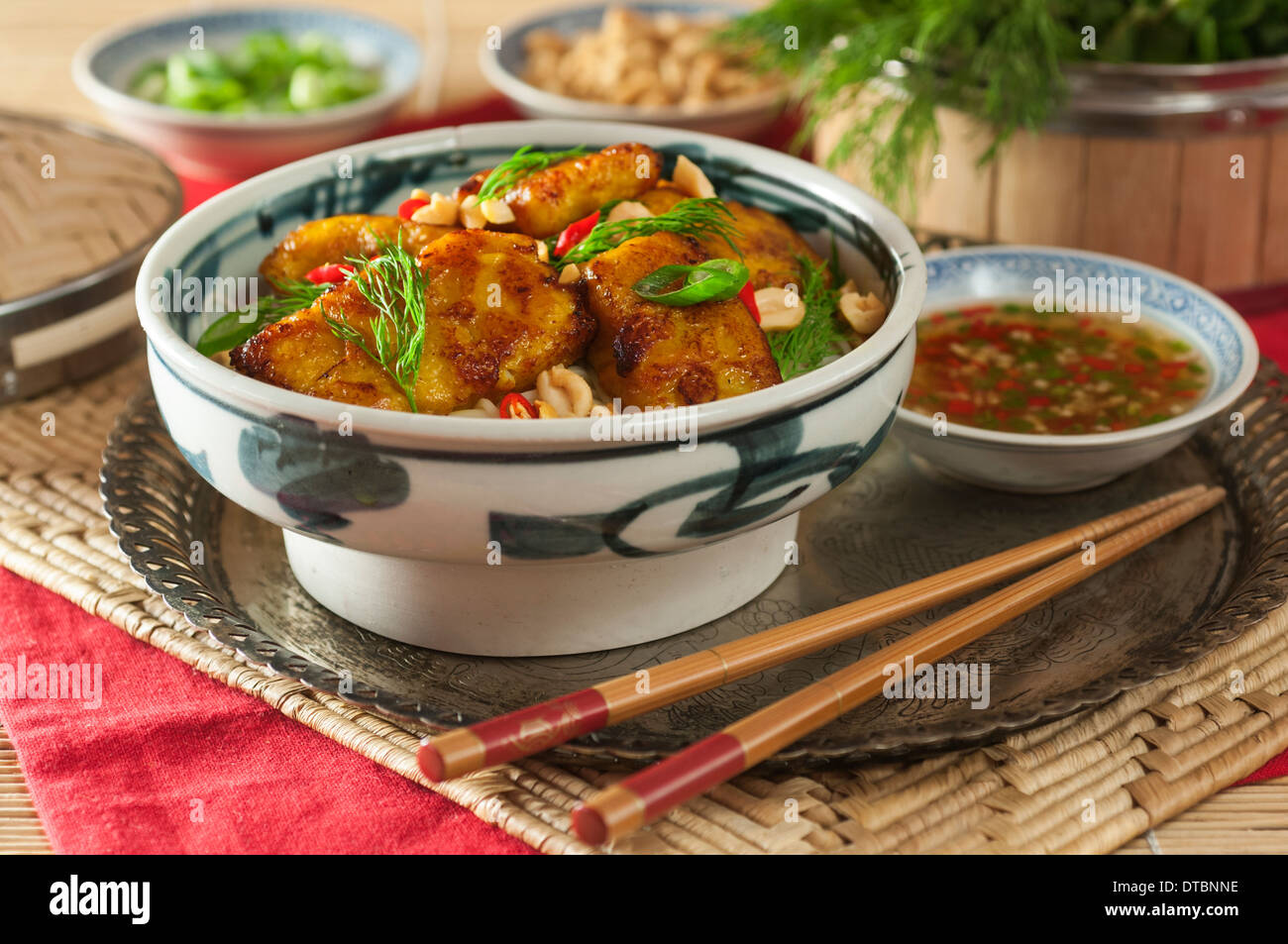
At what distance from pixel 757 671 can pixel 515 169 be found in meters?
0.77

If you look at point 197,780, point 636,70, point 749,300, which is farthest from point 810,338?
point 636,70

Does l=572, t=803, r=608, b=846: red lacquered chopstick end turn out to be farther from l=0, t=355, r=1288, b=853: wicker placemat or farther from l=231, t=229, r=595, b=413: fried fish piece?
l=231, t=229, r=595, b=413: fried fish piece

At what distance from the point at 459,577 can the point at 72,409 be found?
1.12 metres

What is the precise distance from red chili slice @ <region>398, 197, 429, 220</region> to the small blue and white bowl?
74 cm

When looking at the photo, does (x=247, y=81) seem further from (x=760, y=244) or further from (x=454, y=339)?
(x=454, y=339)

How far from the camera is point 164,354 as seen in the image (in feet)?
4.83

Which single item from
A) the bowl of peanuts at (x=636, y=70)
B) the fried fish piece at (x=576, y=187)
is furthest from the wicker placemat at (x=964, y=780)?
the bowl of peanuts at (x=636, y=70)

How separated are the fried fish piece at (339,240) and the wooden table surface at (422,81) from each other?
27.0 inches

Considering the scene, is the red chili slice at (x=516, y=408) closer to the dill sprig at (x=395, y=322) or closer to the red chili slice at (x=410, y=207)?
the dill sprig at (x=395, y=322)

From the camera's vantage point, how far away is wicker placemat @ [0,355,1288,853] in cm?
139

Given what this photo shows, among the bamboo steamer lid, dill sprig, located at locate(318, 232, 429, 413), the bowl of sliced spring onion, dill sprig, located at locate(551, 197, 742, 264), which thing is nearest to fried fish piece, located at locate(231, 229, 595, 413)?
dill sprig, located at locate(318, 232, 429, 413)

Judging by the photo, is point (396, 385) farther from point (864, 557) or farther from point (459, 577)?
point (864, 557)

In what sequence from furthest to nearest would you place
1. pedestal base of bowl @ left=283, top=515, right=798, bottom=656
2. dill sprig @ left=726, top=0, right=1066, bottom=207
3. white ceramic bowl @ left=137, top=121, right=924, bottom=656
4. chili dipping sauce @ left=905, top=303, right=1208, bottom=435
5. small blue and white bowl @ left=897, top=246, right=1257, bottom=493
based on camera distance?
dill sprig @ left=726, top=0, right=1066, bottom=207 → chili dipping sauce @ left=905, top=303, right=1208, bottom=435 → small blue and white bowl @ left=897, top=246, right=1257, bottom=493 → pedestal base of bowl @ left=283, top=515, right=798, bottom=656 → white ceramic bowl @ left=137, top=121, right=924, bottom=656

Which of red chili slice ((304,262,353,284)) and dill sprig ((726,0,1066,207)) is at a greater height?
dill sprig ((726,0,1066,207))
